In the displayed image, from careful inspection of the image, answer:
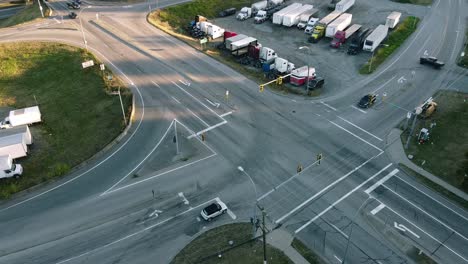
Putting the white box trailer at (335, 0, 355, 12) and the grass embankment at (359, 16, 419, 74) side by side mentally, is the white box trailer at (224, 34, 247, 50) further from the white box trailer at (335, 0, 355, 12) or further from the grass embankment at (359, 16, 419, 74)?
the white box trailer at (335, 0, 355, 12)

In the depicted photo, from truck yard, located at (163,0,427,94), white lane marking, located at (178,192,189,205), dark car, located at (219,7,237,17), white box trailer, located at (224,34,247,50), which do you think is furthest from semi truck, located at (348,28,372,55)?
white lane marking, located at (178,192,189,205)

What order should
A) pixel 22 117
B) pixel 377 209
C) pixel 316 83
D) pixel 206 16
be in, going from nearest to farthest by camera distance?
pixel 377 209 → pixel 22 117 → pixel 316 83 → pixel 206 16

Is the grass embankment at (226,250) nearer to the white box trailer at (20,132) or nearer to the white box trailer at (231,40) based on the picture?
the white box trailer at (20,132)

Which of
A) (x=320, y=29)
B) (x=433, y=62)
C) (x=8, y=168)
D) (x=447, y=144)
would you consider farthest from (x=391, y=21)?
(x=8, y=168)

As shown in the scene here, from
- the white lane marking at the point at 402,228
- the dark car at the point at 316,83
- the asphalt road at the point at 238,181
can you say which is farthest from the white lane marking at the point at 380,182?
the dark car at the point at 316,83

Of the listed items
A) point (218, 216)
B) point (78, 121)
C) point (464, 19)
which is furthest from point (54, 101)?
point (464, 19)

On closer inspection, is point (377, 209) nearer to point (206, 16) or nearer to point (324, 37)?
point (324, 37)

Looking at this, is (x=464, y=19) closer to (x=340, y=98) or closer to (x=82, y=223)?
(x=340, y=98)

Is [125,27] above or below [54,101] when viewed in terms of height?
above
